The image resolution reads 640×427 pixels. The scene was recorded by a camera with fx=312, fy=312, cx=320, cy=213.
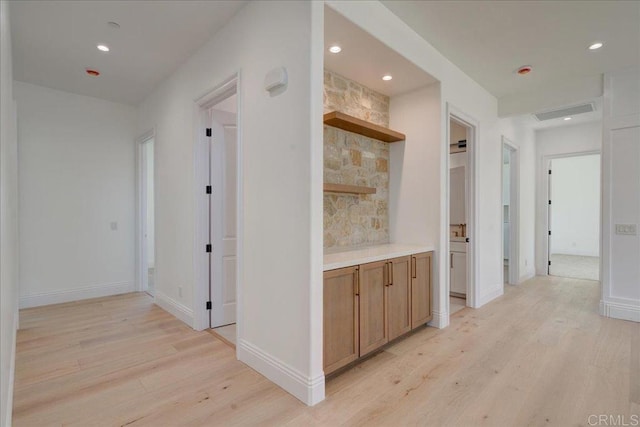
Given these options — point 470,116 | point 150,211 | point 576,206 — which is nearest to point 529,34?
point 470,116

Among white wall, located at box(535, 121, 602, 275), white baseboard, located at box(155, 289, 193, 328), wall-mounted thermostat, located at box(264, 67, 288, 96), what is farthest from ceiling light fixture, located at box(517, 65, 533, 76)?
white baseboard, located at box(155, 289, 193, 328)

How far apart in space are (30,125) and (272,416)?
15.4 feet

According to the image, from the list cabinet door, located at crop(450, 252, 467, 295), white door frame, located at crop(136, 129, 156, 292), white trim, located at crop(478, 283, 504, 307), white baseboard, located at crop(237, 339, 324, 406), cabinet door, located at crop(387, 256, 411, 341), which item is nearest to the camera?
white baseboard, located at crop(237, 339, 324, 406)

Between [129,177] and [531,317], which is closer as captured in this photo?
[531,317]

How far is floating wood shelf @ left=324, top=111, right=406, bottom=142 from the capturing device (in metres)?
2.75

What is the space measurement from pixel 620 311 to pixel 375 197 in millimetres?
3144

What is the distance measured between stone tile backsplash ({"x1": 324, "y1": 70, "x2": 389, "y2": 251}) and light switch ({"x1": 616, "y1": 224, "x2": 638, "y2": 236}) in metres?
2.73

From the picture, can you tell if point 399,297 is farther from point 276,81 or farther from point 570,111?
point 570,111

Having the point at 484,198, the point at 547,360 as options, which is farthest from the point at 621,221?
the point at 547,360

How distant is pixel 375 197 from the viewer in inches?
141

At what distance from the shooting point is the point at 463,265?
434cm

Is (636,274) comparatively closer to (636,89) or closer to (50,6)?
(636,89)

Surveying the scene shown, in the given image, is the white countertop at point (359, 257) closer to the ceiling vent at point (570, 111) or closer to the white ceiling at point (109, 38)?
the white ceiling at point (109, 38)

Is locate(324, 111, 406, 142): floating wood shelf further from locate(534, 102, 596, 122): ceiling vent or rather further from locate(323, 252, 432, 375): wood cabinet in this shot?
locate(534, 102, 596, 122): ceiling vent
